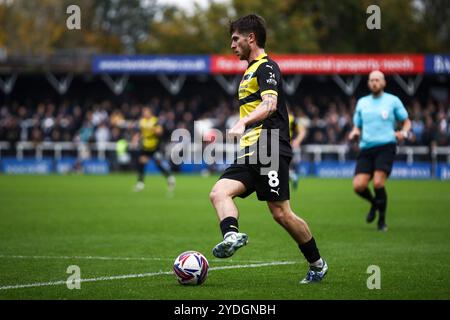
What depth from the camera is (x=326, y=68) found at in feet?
131

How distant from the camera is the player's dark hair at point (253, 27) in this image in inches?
328

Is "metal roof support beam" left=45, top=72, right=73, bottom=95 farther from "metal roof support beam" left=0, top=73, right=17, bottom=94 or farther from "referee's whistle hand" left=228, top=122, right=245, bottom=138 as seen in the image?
"referee's whistle hand" left=228, top=122, right=245, bottom=138

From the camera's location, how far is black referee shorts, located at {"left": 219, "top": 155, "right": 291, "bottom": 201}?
27.0 ft

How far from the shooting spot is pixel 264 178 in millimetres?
8234

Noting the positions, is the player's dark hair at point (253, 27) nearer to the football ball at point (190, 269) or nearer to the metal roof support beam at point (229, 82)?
the football ball at point (190, 269)

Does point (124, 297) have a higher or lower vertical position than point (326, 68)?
lower

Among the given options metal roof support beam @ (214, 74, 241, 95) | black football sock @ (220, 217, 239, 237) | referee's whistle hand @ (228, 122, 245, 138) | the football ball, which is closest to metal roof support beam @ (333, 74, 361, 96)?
metal roof support beam @ (214, 74, 241, 95)

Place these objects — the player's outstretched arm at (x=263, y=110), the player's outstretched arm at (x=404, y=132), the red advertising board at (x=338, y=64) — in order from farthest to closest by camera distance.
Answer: the red advertising board at (x=338, y=64) < the player's outstretched arm at (x=404, y=132) < the player's outstretched arm at (x=263, y=110)

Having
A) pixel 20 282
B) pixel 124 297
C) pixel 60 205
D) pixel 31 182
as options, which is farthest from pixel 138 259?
pixel 31 182

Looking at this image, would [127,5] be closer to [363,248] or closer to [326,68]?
[326,68]

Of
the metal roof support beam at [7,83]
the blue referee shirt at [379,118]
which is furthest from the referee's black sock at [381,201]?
the metal roof support beam at [7,83]

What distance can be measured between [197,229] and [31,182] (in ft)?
54.1

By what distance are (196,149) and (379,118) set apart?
22.8 metres

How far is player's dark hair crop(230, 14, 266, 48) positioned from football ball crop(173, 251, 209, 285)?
223cm
